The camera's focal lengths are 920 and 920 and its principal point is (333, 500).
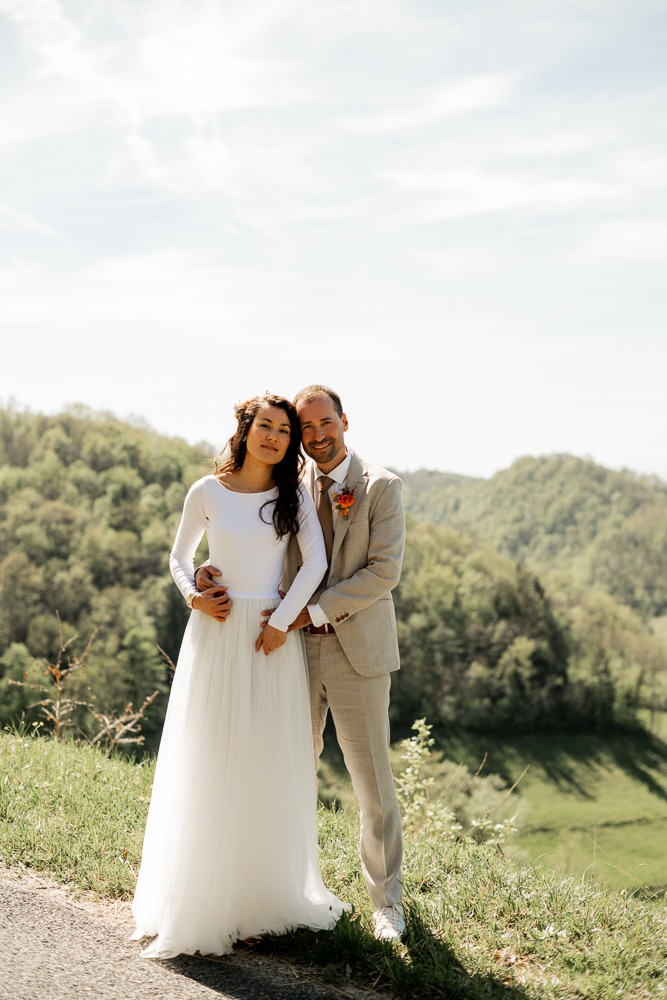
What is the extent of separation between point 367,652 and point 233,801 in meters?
0.78

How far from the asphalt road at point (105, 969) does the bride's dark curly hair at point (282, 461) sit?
1.60 m

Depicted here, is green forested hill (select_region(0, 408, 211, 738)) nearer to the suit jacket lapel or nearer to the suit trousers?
the suit trousers

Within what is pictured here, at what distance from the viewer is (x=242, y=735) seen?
11.7 feet

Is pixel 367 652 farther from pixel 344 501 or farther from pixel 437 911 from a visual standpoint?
pixel 437 911

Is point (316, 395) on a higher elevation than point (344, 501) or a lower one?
higher

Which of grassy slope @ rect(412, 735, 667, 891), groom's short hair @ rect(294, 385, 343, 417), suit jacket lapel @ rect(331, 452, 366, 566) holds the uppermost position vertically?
groom's short hair @ rect(294, 385, 343, 417)

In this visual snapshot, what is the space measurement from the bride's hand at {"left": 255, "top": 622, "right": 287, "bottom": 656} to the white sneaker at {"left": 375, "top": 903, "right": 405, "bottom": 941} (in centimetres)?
113

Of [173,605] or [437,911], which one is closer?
[437,911]

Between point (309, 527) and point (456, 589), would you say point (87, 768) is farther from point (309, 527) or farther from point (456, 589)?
point (456, 589)

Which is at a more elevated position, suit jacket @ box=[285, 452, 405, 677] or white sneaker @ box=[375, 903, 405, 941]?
suit jacket @ box=[285, 452, 405, 677]

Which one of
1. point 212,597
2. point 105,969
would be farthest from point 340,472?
point 105,969

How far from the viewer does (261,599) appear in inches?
146

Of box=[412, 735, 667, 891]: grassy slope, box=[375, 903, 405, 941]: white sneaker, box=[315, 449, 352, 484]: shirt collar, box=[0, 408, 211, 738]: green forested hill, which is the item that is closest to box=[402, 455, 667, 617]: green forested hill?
box=[412, 735, 667, 891]: grassy slope

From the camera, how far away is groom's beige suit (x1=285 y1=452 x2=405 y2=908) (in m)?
3.71
